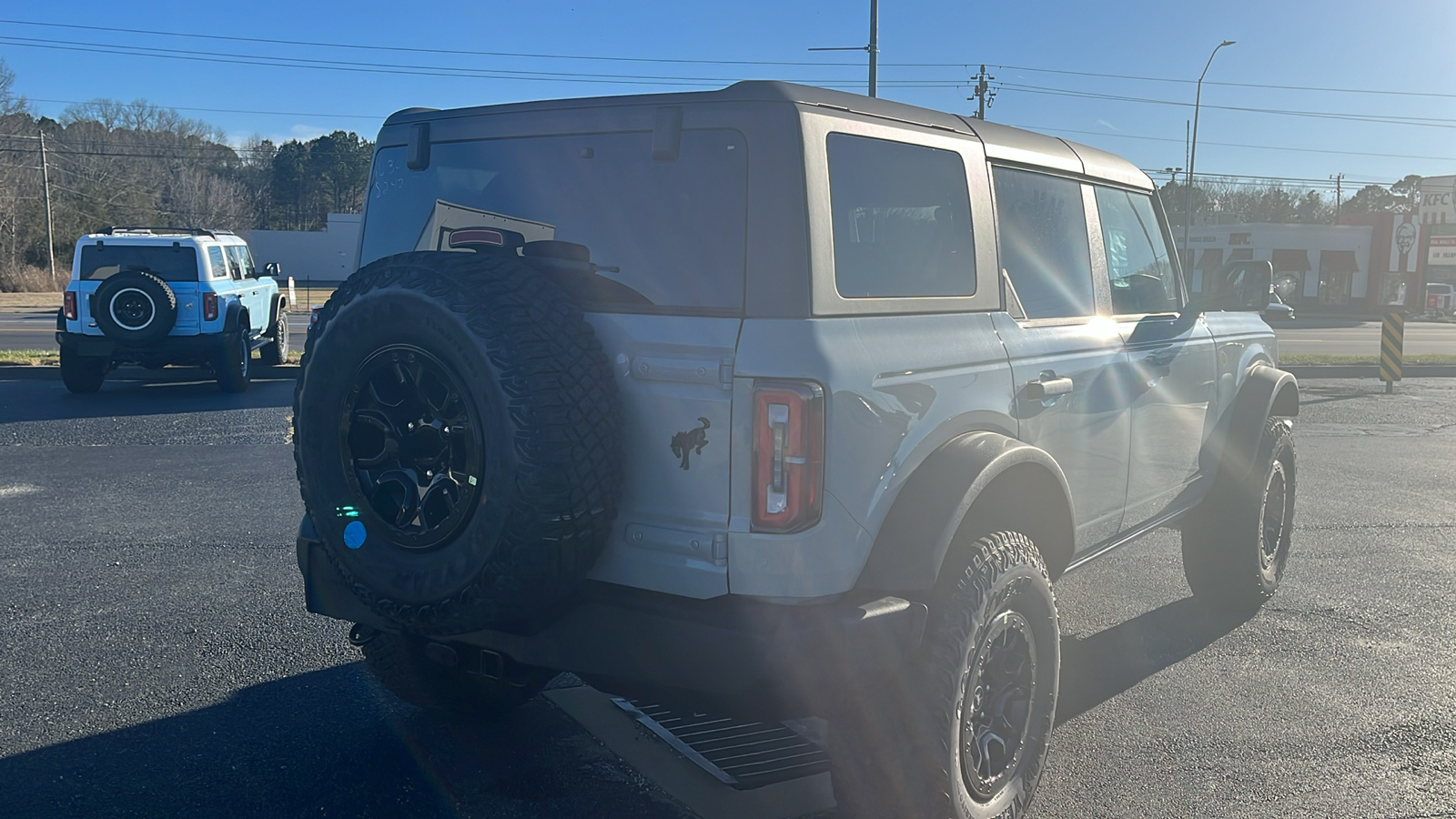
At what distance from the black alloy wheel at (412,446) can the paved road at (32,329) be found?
46.2ft

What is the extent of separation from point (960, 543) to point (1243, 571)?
292 cm

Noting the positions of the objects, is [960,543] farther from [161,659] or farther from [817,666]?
[161,659]

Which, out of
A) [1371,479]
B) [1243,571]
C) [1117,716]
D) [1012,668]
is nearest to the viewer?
[1012,668]

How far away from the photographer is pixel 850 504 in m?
2.71

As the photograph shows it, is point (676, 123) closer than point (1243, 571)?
Yes

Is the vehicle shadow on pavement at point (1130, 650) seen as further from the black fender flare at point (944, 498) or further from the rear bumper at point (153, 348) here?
the rear bumper at point (153, 348)

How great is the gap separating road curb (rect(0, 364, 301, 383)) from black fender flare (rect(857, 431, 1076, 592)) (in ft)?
42.0

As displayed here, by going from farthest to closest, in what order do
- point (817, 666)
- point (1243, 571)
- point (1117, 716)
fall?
point (1243, 571) < point (1117, 716) < point (817, 666)

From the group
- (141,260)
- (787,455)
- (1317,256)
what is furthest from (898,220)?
(1317,256)

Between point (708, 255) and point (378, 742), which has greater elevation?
point (708, 255)

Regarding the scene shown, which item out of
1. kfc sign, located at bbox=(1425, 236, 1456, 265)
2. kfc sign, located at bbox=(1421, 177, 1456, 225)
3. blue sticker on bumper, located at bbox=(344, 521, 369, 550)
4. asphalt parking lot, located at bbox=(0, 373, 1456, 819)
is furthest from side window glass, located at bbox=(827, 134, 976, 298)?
kfc sign, located at bbox=(1425, 236, 1456, 265)

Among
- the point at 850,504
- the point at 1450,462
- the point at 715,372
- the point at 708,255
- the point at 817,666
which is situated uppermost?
the point at 708,255

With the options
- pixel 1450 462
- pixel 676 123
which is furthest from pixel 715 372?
pixel 1450 462

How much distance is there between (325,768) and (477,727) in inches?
22.8
